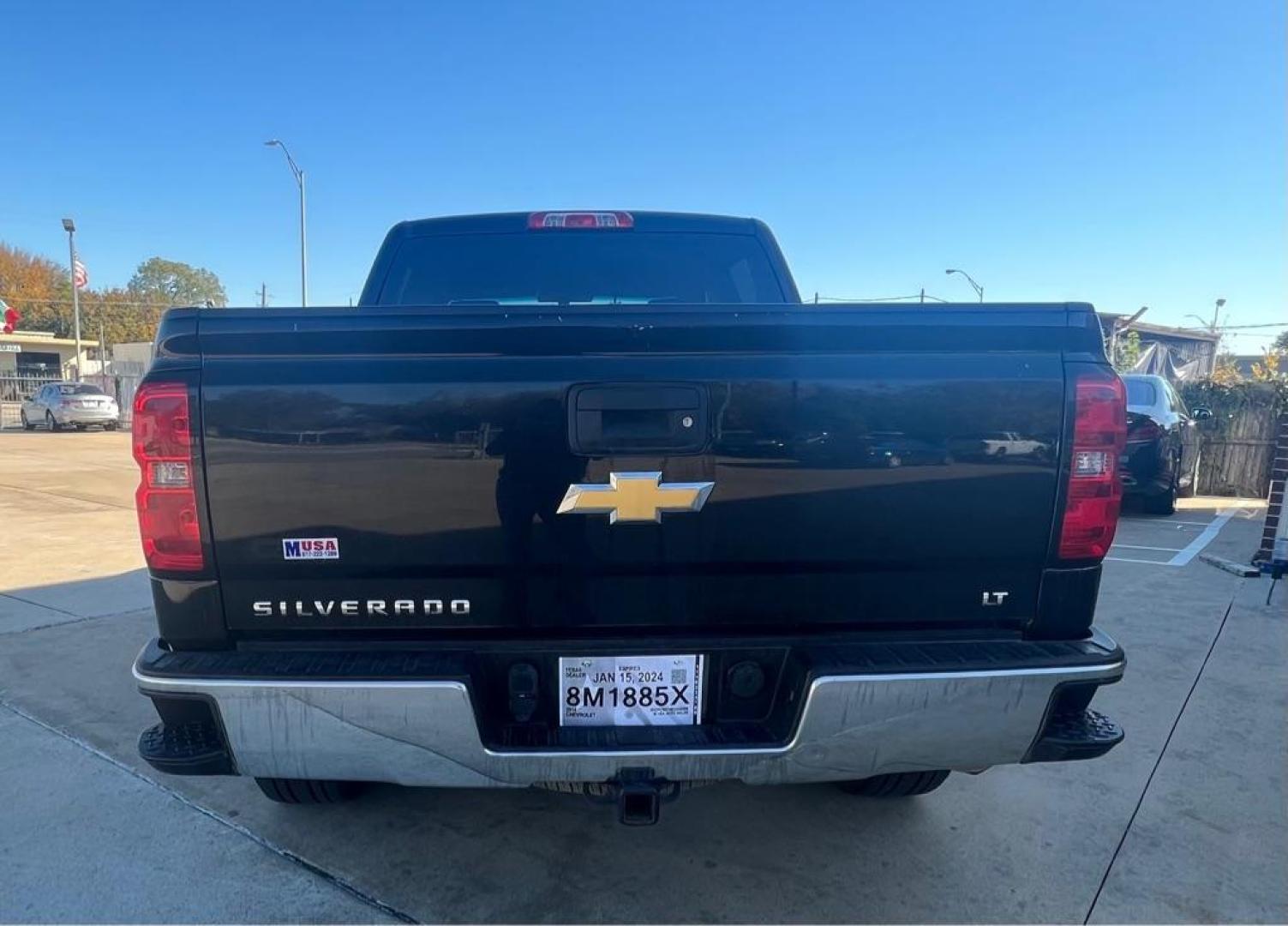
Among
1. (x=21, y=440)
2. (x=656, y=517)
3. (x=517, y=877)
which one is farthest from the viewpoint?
(x=21, y=440)

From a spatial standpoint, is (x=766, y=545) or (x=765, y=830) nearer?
(x=766, y=545)

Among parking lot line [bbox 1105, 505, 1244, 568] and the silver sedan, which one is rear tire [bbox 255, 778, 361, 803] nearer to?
parking lot line [bbox 1105, 505, 1244, 568]

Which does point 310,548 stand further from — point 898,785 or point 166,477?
point 898,785

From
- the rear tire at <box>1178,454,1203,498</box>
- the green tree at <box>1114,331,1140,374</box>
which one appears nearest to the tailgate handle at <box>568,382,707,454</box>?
the rear tire at <box>1178,454,1203,498</box>

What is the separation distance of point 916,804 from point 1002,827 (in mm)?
302

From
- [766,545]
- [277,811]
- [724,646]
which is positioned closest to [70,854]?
[277,811]

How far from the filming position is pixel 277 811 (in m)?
2.90

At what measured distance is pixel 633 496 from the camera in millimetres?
1977

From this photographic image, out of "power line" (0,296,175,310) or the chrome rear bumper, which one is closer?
the chrome rear bumper

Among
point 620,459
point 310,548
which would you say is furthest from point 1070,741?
point 310,548

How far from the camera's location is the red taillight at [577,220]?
3.57 metres

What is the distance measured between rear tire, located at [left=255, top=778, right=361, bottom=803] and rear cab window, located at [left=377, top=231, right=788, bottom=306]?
2044mm

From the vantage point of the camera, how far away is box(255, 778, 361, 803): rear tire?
2.71 meters

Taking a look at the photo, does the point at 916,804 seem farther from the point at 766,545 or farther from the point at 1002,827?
the point at 766,545
